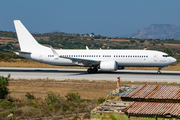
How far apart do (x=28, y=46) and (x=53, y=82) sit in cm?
1443

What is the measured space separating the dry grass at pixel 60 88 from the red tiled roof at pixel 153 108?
11.2m

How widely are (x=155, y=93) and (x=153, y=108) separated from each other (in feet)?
5.62

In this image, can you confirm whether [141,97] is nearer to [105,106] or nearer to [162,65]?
[105,106]

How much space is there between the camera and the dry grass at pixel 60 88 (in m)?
24.0

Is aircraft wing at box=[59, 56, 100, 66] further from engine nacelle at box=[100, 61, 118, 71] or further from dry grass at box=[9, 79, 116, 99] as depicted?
dry grass at box=[9, 79, 116, 99]

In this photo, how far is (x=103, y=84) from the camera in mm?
29547

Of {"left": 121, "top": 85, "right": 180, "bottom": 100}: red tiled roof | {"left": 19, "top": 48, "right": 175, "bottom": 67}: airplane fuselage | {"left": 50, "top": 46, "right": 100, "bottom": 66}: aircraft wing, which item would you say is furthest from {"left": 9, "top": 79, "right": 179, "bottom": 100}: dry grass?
{"left": 19, "top": 48, "right": 175, "bottom": 67}: airplane fuselage

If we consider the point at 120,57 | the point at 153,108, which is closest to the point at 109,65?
the point at 120,57

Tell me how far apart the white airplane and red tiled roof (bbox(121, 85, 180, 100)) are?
24197 mm

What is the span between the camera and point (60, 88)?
89.0 feet

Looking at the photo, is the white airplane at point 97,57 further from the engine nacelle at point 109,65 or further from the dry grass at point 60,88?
the dry grass at point 60,88

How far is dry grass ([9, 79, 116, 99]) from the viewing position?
24.0 meters

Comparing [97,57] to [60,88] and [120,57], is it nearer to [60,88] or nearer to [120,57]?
[120,57]

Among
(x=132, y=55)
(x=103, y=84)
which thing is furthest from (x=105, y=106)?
(x=132, y=55)
